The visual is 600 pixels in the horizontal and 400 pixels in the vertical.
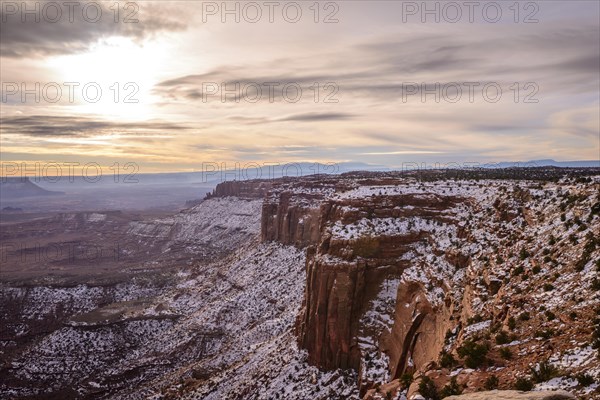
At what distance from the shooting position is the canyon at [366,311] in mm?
18766

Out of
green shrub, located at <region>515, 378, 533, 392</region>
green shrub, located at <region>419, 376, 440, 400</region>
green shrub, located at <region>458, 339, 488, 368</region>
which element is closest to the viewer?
green shrub, located at <region>515, 378, 533, 392</region>

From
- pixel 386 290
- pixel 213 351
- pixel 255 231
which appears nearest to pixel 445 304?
pixel 386 290

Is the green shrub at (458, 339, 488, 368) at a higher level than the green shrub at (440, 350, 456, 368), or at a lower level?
higher

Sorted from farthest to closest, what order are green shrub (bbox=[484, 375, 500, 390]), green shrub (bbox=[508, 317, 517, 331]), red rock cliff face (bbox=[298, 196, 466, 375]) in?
red rock cliff face (bbox=[298, 196, 466, 375]) < green shrub (bbox=[508, 317, 517, 331]) < green shrub (bbox=[484, 375, 500, 390])

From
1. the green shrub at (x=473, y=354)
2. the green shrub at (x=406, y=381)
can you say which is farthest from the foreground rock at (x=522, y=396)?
the green shrub at (x=406, y=381)

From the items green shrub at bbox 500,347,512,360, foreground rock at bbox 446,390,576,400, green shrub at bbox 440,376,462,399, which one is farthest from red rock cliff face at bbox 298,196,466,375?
foreground rock at bbox 446,390,576,400

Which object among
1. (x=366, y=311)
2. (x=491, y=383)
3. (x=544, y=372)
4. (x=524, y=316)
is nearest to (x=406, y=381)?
(x=491, y=383)

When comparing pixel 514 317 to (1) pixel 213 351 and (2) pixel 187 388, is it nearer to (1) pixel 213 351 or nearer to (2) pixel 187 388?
(2) pixel 187 388

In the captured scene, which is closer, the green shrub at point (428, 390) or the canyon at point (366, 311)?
the green shrub at point (428, 390)

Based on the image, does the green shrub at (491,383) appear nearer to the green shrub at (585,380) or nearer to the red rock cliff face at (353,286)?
the green shrub at (585,380)

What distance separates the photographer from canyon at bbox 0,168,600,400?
61.6ft

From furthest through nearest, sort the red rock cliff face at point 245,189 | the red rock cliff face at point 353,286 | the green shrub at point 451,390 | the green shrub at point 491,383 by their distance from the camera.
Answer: the red rock cliff face at point 245,189
the red rock cliff face at point 353,286
the green shrub at point 451,390
the green shrub at point 491,383

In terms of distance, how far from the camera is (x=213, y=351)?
2408 inches

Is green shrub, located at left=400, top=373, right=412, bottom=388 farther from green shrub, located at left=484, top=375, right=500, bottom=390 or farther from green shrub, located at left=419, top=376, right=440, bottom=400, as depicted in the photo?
green shrub, located at left=484, top=375, right=500, bottom=390
